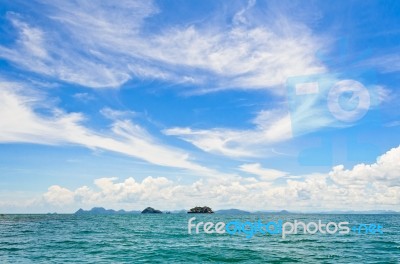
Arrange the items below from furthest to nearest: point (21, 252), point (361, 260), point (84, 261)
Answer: point (21, 252), point (361, 260), point (84, 261)

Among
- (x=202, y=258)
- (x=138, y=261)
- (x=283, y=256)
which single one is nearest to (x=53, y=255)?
(x=138, y=261)

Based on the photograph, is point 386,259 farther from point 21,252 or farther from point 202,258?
point 21,252

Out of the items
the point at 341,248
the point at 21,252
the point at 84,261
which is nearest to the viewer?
the point at 84,261

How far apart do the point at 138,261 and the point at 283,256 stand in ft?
48.8

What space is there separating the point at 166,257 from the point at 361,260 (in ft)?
64.8

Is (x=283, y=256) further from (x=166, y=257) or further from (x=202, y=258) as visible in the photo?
(x=166, y=257)

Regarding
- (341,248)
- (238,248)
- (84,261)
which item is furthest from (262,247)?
(84,261)

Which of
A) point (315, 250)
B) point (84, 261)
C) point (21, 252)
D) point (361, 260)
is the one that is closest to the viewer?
point (84, 261)

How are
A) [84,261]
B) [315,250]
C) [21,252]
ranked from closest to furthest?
[84,261], [21,252], [315,250]

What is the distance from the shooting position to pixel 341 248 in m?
41.7

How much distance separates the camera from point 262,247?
40.7m

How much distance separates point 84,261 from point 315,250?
2598 cm

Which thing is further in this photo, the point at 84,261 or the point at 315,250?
the point at 315,250

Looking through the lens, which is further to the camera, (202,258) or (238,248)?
(238,248)
